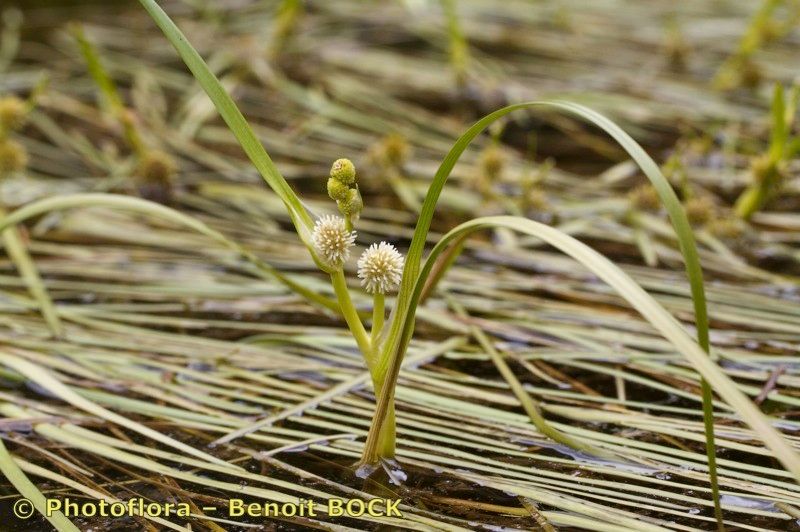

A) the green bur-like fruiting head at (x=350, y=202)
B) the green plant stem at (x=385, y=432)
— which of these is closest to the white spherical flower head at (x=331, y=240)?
the green bur-like fruiting head at (x=350, y=202)

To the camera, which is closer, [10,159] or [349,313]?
[349,313]

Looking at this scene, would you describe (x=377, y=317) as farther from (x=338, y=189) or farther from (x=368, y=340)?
(x=338, y=189)

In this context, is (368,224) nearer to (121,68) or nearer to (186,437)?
(186,437)

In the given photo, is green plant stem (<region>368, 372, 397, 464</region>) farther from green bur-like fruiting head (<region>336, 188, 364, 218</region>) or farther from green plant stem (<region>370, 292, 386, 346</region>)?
green bur-like fruiting head (<region>336, 188, 364, 218</region>)

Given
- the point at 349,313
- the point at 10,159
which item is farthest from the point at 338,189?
the point at 10,159

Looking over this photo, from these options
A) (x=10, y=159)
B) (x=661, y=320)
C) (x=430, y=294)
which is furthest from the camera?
(x=10, y=159)

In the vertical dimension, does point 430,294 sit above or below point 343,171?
above
